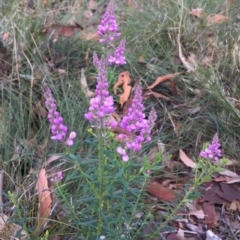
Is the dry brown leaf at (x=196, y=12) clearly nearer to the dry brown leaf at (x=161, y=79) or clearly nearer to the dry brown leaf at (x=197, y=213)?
the dry brown leaf at (x=161, y=79)

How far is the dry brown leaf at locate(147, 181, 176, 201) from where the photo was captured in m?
2.37

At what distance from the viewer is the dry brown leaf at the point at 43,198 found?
7.22 ft

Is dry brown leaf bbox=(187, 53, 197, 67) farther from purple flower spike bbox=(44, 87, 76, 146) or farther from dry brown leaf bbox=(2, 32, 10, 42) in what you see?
purple flower spike bbox=(44, 87, 76, 146)

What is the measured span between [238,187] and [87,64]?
48.0 inches

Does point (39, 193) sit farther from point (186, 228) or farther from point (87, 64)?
point (87, 64)

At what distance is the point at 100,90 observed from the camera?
5.21 feet

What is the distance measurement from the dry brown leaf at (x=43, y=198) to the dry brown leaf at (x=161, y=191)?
456mm

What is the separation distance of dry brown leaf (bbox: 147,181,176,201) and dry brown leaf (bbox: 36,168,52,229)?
1.50 ft

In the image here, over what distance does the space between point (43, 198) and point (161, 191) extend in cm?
54

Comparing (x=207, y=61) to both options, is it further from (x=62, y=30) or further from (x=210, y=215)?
(x=210, y=215)

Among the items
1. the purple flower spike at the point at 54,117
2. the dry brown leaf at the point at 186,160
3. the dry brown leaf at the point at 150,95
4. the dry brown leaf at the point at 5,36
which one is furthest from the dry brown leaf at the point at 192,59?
the purple flower spike at the point at 54,117

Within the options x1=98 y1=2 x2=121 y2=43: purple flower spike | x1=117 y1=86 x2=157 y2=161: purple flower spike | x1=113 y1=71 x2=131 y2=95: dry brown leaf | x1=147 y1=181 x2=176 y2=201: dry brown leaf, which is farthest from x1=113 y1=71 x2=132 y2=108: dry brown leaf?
x1=117 y1=86 x2=157 y2=161: purple flower spike

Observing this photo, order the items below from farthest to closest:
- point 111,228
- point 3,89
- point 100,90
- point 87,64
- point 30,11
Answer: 1. point 30,11
2. point 87,64
3. point 3,89
4. point 111,228
5. point 100,90

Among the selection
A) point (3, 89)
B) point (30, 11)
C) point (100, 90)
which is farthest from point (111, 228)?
point (30, 11)
